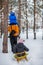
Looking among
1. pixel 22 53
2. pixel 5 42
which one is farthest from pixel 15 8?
pixel 22 53

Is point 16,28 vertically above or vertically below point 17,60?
above

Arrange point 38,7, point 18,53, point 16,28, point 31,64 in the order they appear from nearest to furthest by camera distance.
→ 1. point 31,64
2. point 18,53
3. point 16,28
4. point 38,7

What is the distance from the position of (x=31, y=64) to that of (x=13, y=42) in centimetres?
375

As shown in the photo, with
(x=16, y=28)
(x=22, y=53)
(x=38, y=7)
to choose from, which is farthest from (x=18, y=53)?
(x=38, y=7)

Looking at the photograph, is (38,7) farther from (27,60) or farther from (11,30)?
(27,60)

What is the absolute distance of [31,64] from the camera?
10.3 metres

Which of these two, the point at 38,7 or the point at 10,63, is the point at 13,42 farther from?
the point at 38,7

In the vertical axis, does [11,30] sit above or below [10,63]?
above

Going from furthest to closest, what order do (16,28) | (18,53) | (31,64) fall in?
(16,28), (18,53), (31,64)

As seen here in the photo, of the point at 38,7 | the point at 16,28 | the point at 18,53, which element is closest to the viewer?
the point at 18,53

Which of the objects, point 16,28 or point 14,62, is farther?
point 16,28

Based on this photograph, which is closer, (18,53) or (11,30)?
(18,53)

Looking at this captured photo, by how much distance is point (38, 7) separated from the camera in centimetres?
3312

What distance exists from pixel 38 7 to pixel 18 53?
22.6 m
